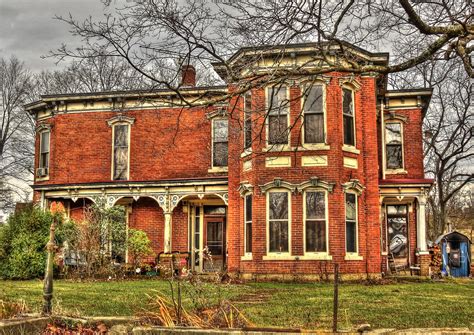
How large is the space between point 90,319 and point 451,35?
20.3 ft

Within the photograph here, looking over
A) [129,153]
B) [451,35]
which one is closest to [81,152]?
[129,153]

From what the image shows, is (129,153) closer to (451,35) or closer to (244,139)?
(244,139)

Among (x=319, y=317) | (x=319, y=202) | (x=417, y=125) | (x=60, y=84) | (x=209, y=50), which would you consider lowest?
(x=319, y=317)

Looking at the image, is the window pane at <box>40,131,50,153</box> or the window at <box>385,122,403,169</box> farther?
the window pane at <box>40,131,50,153</box>

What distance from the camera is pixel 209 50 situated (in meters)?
8.45

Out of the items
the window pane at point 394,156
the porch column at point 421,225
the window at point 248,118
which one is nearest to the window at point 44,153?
the window at point 248,118

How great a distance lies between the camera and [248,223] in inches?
797

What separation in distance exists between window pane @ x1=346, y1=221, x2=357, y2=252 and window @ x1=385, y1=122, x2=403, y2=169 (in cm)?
572

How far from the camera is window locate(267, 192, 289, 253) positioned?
63.3ft

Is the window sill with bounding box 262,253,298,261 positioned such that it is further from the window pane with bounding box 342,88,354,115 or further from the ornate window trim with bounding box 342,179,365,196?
the window pane with bounding box 342,88,354,115

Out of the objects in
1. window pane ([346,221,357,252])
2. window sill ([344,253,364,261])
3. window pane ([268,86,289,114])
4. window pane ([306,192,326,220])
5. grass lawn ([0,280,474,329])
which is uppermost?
window pane ([268,86,289,114])

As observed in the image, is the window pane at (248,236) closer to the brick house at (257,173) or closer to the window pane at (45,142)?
the brick house at (257,173)

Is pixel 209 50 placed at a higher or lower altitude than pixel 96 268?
higher

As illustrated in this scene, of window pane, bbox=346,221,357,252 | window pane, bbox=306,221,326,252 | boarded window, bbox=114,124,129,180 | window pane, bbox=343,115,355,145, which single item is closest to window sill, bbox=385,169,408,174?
window pane, bbox=343,115,355,145
